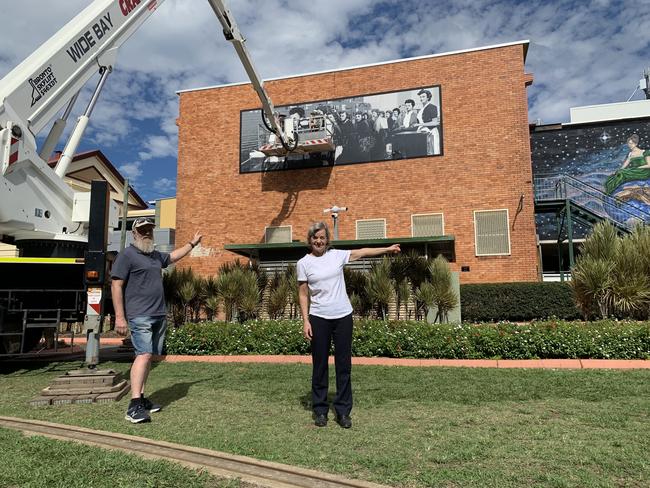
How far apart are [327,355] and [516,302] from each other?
13152 mm

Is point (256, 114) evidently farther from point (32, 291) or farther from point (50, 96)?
point (32, 291)

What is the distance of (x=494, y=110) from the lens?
60.5 feet

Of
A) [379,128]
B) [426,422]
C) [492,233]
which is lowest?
[426,422]

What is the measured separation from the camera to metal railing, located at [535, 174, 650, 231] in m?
22.5

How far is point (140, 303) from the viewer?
449cm

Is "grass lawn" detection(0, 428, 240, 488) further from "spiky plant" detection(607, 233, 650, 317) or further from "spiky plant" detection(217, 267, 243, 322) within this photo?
"spiky plant" detection(607, 233, 650, 317)

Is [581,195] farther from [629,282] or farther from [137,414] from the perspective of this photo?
[137,414]

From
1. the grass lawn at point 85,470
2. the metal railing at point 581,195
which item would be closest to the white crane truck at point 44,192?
the grass lawn at point 85,470

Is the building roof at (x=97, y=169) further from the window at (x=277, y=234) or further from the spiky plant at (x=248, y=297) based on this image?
the spiky plant at (x=248, y=297)

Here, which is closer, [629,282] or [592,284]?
[629,282]

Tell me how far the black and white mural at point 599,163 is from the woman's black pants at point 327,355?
21.9m

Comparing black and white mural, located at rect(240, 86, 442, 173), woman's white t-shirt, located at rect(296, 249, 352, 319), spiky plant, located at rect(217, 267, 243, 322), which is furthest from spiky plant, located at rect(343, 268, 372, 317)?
black and white mural, located at rect(240, 86, 442, 173)

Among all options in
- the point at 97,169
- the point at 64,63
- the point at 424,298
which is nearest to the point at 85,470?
the point at 64,63

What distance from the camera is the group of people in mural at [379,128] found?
19172mm
